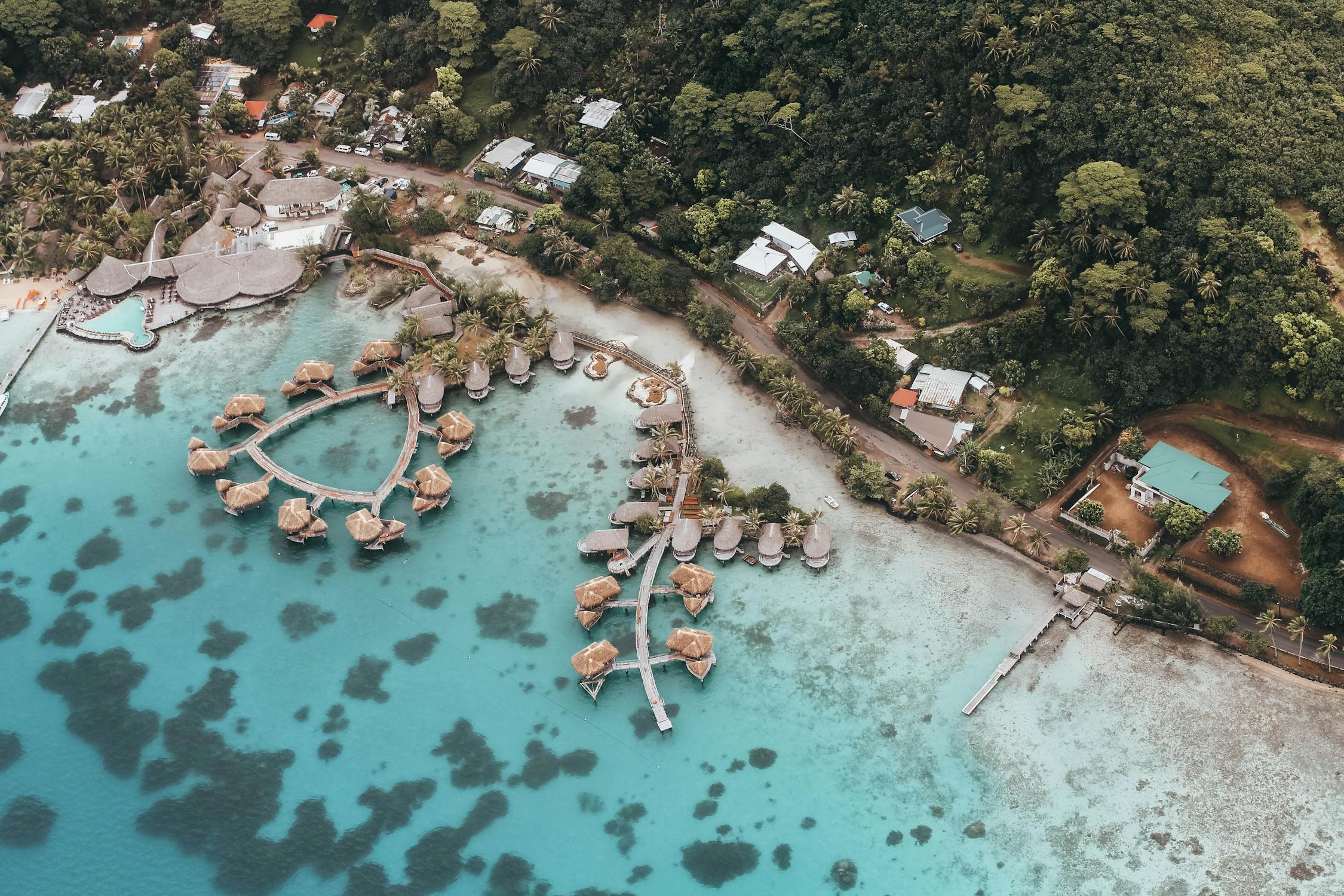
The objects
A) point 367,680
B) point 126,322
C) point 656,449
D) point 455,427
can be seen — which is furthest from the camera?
point 126,322

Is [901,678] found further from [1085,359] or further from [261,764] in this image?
[261,764]

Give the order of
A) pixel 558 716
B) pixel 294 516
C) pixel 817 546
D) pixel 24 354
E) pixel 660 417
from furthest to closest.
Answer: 1. pixel 24 354
2. pixel 660 417
3. pixel 294 516
4. pixel 817 546
5. pixel 558 716

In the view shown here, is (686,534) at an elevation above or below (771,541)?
below

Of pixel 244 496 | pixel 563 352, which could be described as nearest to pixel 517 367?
pixel 563 352

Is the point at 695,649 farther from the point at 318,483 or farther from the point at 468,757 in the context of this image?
the point at 318,483

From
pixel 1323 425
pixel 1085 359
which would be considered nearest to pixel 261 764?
pixel 1085 359

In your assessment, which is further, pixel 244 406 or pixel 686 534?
pixel 244 406

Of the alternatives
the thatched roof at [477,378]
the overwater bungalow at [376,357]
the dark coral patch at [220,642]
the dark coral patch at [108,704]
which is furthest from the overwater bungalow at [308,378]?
the dark coral patch at [108,704]

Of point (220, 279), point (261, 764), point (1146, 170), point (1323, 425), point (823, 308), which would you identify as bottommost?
point (261, 764)
